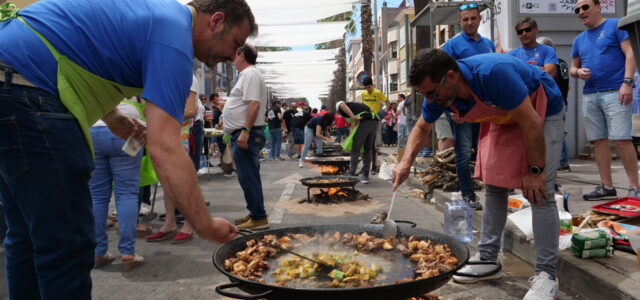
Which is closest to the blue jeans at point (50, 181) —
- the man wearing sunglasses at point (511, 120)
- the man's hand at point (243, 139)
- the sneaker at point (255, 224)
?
the man wearing sunglasses at point (511, 120)

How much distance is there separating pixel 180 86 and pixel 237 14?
0.46m

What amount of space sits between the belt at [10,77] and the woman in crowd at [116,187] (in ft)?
7.40

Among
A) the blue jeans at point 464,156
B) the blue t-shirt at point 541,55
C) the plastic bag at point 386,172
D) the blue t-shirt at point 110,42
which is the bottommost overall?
the plastic bag at point 386,172

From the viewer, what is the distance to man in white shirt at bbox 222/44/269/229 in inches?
197

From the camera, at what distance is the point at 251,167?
5094 mm

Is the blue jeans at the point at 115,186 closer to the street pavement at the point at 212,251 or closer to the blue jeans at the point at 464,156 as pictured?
the street pavement at the point at 212,251

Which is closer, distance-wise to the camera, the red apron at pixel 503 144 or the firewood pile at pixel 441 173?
the red apron at pixel 503 144

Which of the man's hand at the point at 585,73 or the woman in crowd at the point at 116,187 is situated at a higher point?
the man's hand at the point at 585,73

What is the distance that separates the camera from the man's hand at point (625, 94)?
475cm

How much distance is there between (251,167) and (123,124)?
2.64 m

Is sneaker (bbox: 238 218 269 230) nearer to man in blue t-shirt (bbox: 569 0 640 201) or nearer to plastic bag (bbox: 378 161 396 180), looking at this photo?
man in blue t-shirt (bbox: 569 0 640 201)

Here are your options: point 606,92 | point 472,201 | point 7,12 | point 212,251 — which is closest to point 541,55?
point 606,92

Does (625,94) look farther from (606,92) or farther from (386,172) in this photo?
(386,172)

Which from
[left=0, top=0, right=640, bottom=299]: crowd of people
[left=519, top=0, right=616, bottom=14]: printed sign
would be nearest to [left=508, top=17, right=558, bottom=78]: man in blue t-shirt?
[left=0, top=0, right=640, bottom=299]: crowd of people
